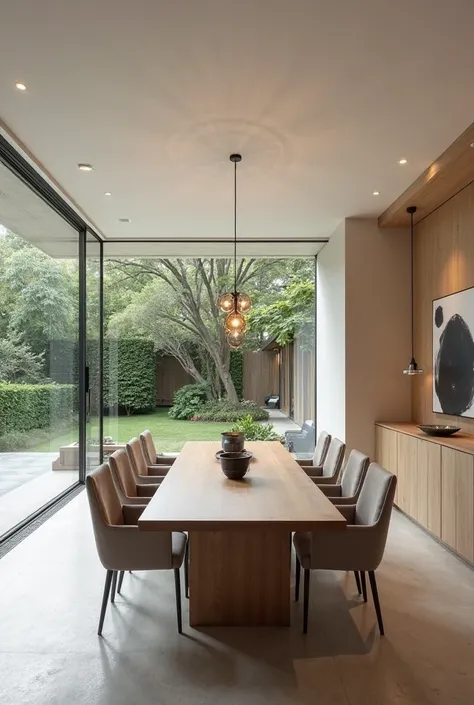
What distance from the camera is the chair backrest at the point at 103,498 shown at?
2.51 meters

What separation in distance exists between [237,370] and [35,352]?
13.4ft

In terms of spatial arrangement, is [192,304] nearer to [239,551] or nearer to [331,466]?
[331,466]

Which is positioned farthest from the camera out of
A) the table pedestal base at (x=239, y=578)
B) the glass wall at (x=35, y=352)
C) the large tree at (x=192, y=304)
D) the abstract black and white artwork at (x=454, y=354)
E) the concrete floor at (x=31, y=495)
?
the large tree at (x=192, y=304)

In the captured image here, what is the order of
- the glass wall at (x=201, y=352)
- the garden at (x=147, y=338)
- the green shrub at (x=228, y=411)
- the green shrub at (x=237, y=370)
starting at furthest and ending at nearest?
the green shrub at (x=237, y=370), the green shrub at (x=228, y=411), the glass wall at (x=201, y=352), the garden at (x=147, y=338)

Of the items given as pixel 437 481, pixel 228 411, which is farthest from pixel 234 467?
pixel 228 411

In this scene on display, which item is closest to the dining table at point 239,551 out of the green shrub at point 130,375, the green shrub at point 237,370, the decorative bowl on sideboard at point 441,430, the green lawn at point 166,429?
the decorative bowl on sideboard at point 441,430

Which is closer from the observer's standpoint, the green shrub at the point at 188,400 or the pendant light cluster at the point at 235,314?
the pendant light cluster at the point at 235,314

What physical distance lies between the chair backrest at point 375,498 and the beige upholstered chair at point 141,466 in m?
1.54

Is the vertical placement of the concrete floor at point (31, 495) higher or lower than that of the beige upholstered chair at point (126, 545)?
lower

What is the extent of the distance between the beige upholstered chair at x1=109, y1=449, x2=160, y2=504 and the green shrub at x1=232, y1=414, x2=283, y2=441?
3.79 m

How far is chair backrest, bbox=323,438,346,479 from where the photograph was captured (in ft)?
12.2

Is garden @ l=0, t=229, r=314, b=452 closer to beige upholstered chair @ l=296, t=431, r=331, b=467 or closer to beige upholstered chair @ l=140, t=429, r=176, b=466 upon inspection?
beige upholstered chair @ l=140, t=429, r=176, b=466

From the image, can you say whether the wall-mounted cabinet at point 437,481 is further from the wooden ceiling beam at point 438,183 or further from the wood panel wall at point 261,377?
the wood panel wall at point 261,377

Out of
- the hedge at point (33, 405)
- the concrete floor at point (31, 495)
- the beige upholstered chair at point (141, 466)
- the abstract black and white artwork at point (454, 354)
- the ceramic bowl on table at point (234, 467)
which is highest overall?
the abstract black and white artwork at point (454, 354)
